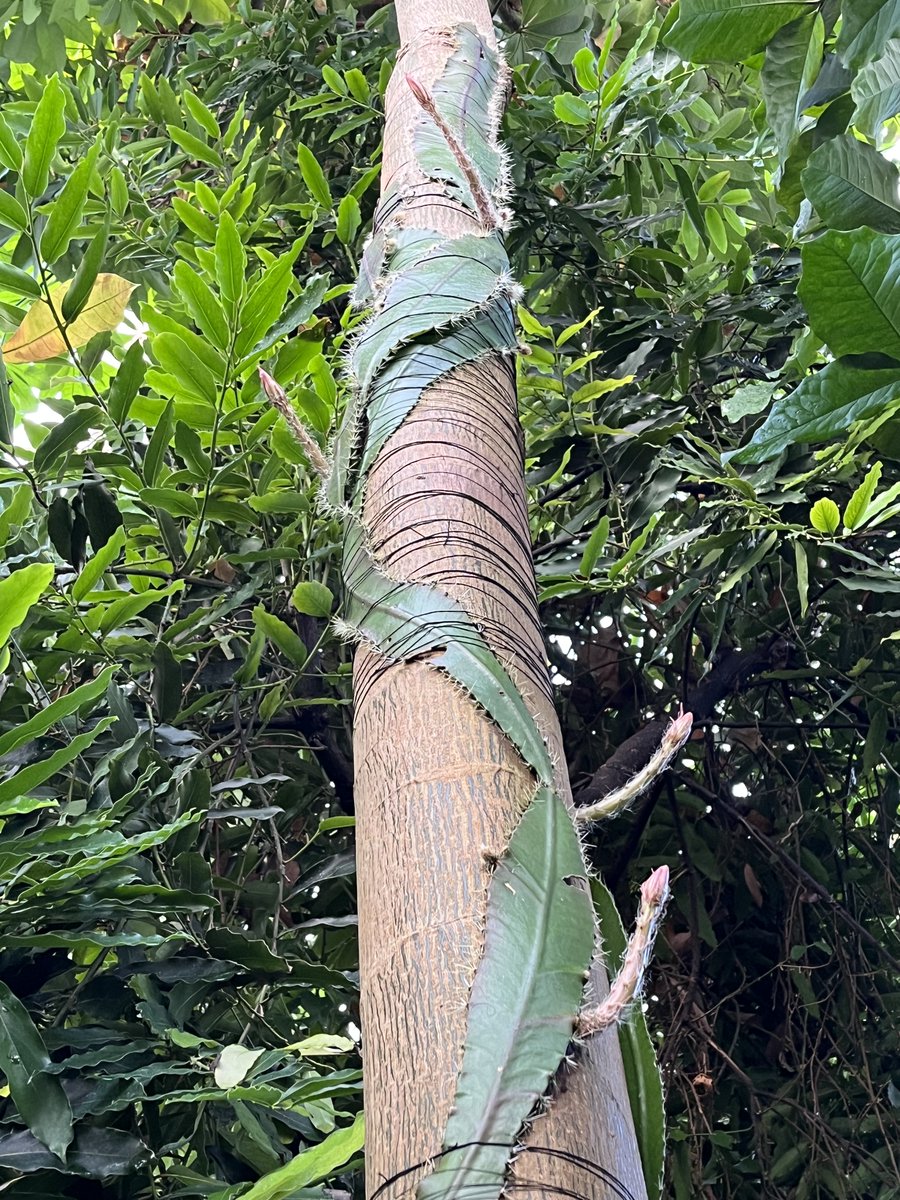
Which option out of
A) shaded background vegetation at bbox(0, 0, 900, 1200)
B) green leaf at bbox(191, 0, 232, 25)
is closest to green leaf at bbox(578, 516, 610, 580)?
shaded background vegetation at bbox(0, 0, 900, 1200)

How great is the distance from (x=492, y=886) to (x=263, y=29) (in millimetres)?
1147

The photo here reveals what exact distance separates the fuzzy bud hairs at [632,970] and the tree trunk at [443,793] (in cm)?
1

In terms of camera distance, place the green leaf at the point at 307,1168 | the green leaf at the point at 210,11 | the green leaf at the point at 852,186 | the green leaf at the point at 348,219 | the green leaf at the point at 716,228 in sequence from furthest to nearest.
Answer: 1. the green leaf at the point at 210,11
2. the green leaf at the point at 716,228
3. the green leaf at the point at 348,219
4. the green leaf at the point at 852,186
5. the green leaf at the point at 307,1168

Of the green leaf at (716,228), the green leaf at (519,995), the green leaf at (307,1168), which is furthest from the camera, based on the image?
the green leaf at (716,228)

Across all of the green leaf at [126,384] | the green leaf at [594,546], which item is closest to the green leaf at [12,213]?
the green leaf at [126,384]

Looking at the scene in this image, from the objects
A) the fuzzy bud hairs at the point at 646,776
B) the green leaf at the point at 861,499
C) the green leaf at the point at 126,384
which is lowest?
the green leaf at the point at 861,499

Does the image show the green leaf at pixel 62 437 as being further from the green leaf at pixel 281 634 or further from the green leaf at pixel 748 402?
the green leaf at pixel 748 402

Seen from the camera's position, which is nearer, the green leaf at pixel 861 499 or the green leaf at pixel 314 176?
the green leaf at pixel 861 499

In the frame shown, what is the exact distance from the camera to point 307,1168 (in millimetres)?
441

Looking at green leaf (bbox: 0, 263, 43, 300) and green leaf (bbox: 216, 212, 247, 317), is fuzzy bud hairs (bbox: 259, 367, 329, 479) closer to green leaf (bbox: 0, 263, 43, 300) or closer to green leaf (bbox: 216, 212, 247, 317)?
green leaf (bbox: 216, 212, 247, 317)

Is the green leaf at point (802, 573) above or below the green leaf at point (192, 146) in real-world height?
below

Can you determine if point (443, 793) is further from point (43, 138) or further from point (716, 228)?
point (716, 228)

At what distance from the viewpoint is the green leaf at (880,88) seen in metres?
0.53

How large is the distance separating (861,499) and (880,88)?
11.0 inches
